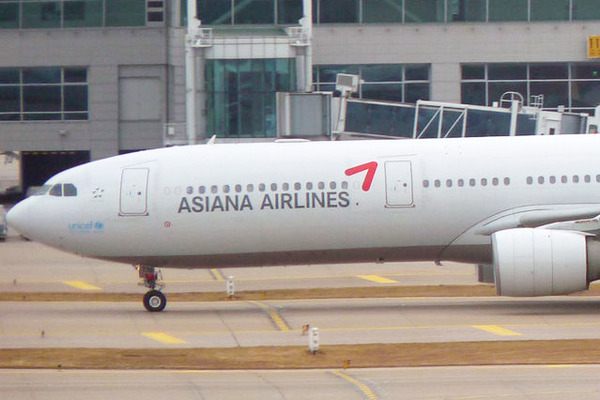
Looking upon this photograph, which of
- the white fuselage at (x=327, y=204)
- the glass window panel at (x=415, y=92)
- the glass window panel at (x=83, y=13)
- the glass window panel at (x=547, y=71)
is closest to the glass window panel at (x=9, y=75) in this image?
the glass window panel at (x=83, y=13)

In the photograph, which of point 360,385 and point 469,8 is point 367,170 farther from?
point 469,8

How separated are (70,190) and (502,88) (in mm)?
33938

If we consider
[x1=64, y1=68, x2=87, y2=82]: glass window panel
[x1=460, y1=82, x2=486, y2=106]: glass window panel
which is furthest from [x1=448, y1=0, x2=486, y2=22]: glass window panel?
[x1=64, y1=68, x2=87, y2=82]: glass window panel

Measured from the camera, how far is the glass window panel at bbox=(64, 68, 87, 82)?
61219 millimetres

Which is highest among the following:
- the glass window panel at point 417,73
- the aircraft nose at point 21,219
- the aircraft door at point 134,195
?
the glass window panel at point 417,73

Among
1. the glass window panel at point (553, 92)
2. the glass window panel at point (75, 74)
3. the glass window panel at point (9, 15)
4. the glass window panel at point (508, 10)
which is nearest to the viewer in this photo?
the glass window panel at point (508, 10)

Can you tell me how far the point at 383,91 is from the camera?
194ft

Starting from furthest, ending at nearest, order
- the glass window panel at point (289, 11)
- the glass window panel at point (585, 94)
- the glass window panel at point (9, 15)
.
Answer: the glass window panel at point (9, 15) < the glass window panel at point (585, 94) < the glass window panel at point (289, 11)

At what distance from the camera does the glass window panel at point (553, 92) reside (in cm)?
5900

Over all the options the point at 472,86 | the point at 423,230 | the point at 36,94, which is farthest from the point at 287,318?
the point at 36,94

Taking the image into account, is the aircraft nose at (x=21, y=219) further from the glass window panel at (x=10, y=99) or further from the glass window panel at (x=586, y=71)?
the glass window panel at (x=586, y=71)

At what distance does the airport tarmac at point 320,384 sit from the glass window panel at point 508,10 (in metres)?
39.9

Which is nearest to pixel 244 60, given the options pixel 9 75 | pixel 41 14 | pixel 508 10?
pixel 508 10

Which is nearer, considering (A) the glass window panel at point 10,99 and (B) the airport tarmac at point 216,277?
(B) the airport tarmac at point 216,277
